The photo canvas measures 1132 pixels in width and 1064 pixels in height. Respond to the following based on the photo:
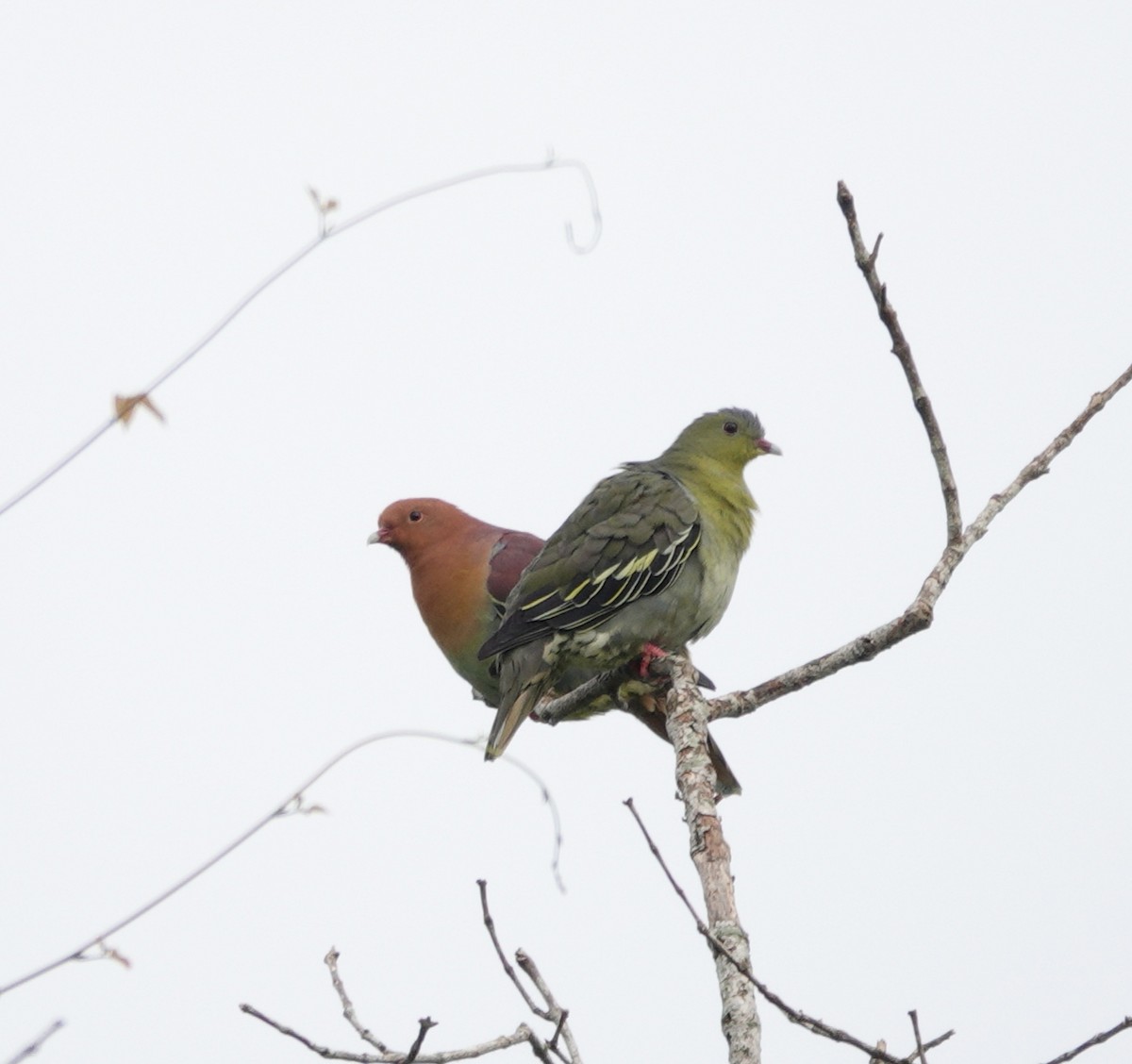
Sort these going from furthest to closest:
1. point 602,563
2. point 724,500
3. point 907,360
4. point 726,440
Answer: point 726,440, point 724,500, point 602,563, point 907,360

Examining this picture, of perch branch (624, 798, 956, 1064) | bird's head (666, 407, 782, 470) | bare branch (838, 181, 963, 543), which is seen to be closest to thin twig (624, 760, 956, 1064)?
perch branch (624, 798, 956, 1064)

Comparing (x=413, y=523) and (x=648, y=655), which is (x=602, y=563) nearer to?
(x=648, y=655)

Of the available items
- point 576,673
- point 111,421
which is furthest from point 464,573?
point 111,421

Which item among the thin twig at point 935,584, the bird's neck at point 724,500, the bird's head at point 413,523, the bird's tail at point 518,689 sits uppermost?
the bird's head at point 413,523

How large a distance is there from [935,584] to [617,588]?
Answer: 173 centimetres

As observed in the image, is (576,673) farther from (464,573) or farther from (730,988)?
(730,988)

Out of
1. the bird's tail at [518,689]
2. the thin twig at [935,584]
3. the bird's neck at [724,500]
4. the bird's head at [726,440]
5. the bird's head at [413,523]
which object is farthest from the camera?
the bird's head at [413,523]

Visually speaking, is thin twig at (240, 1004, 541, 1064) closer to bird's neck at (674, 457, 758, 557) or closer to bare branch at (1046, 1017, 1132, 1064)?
bare branch at (1046, 1017, 1132, 1064)

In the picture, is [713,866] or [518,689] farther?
[518,689]

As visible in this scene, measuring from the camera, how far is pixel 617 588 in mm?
4840

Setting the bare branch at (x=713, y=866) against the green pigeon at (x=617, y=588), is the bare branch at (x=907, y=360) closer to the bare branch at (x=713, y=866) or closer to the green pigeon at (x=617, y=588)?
the bare branch at (x=713, y=866)

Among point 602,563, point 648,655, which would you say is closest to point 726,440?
point 602,563

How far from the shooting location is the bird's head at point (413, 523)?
640 centimetres

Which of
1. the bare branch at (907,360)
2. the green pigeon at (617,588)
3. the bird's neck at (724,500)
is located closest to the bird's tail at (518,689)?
the green pigeon at (617,588)
